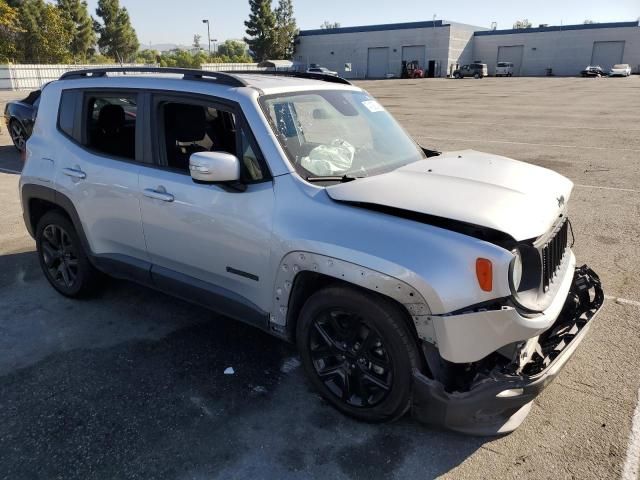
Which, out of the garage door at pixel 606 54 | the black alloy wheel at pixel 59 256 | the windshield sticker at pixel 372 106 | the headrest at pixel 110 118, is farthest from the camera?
the garage door at pixel 606 54

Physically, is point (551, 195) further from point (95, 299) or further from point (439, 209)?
point (95, 299)

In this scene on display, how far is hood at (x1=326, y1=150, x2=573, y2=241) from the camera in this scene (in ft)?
8.41

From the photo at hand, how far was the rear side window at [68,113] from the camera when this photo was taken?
165 inches

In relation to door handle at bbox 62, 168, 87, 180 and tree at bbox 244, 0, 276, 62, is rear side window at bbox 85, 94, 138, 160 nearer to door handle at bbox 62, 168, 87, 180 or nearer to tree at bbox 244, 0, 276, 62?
door handle at bbox 62, 168, 87, 180

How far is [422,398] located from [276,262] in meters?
1.08

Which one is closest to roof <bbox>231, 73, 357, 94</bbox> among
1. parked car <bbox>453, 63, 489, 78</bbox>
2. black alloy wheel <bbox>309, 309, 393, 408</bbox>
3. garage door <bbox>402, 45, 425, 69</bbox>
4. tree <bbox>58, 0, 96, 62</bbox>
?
black alloy wheel <bbox>309, 309, 393, 408</bbox>

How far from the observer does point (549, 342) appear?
2916mm

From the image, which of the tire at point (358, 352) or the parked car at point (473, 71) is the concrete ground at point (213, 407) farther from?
the parked car at point (473, 71)

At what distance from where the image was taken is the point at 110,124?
4.14 m

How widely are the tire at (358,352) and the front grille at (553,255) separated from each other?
0.84 meters

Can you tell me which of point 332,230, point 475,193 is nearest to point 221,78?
point 332,230

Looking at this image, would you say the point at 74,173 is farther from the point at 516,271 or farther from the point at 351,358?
the point at 516,271

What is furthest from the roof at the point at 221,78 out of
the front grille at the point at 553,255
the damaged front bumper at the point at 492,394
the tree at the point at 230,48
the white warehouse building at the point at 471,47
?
the tree at the point at 230,48

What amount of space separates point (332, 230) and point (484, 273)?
31.5 inches
